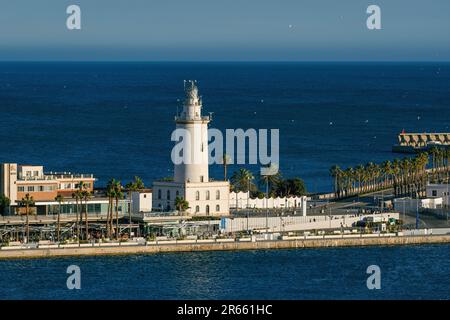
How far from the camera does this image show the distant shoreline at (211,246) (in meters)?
82.8

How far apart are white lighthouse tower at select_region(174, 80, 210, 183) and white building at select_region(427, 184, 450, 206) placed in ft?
50.4

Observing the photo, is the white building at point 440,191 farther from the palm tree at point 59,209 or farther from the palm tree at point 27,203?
the palm tree at point 27,203

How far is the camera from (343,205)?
101 metres

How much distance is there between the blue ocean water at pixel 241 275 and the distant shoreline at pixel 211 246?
70 cm

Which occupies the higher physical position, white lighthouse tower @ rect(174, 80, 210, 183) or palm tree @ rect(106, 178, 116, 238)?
white lighthouse tower @ rect(174, 80, 210, 183)

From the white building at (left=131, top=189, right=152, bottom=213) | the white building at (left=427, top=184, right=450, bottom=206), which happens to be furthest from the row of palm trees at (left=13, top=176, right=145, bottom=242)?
the white building at (left=427, top=184, right=450, bottom=206)

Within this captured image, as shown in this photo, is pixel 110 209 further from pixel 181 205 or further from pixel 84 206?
pixel 181 205

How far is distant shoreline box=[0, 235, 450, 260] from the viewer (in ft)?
271

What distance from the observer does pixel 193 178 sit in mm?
94562

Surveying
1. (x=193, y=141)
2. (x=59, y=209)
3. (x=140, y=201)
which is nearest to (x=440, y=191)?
(x=193, y=141)

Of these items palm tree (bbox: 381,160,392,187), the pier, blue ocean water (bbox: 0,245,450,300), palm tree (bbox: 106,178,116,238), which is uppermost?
the pier

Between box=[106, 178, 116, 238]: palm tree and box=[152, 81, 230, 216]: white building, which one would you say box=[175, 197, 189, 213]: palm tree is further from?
box=[106, 178, 116, 238]: palm tree

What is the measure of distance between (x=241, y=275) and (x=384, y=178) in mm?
35968

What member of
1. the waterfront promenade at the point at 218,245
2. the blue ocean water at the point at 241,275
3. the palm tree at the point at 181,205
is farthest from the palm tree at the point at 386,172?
the blue ocean water at the point at 241,275
